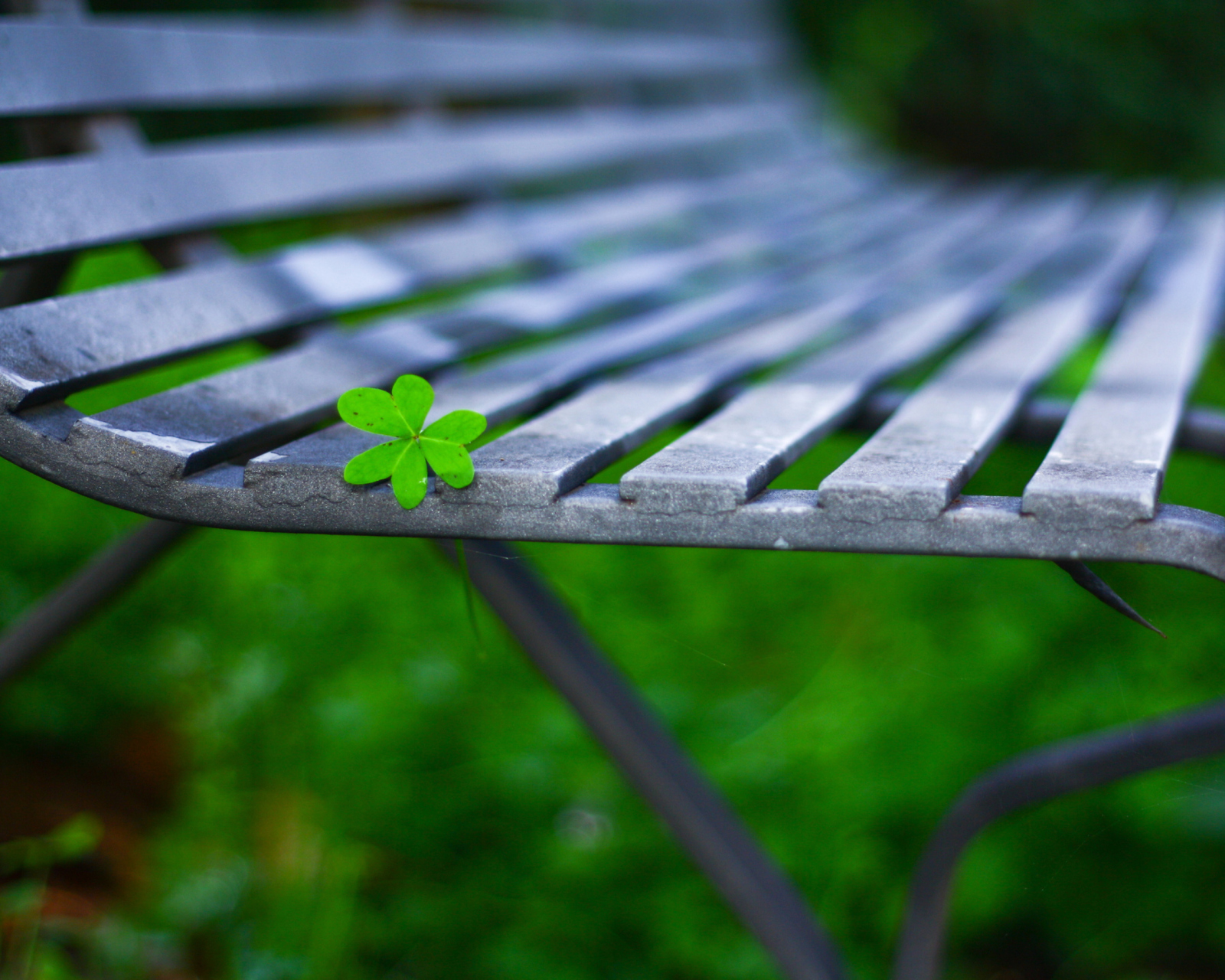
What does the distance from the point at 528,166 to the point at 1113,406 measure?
131 cm

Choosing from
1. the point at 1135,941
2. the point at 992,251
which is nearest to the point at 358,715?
the point at 1135,941

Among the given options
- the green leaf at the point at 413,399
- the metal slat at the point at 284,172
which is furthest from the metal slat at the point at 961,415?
the metal slat at the point at 284,172

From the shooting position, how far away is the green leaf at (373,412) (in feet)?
2.42

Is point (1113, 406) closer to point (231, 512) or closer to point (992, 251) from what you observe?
point (231, 512)

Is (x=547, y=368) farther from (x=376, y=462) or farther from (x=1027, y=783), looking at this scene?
A: (x=1027, y=783)

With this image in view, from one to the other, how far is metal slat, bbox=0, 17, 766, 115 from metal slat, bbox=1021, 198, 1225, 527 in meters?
1.00

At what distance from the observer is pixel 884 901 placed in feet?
5.07

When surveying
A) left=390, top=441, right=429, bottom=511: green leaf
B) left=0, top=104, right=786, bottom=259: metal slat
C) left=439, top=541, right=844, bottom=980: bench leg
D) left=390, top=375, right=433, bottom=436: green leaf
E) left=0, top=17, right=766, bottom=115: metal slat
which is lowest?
left=439, top=541, right=844, bottom=980: bench leg

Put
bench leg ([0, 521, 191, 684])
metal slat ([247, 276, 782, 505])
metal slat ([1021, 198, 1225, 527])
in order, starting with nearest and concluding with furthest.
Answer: metal slat ([1021, 198, 1225, 527]) → metal slat ([247, 276, 782, 505]) → bench leg ([0, 521, 191, 684])

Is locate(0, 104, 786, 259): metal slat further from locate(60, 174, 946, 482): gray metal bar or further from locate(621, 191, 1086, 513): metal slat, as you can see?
locate(621, 191, 1086, 513): metal slat

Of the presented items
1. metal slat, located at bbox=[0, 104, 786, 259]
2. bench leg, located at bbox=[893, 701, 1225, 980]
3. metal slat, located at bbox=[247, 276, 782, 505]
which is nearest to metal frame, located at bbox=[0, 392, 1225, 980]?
bench leg, located at bbox=[893, 701, 1225, 980]

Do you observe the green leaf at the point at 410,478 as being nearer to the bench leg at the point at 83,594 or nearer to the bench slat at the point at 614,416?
the bench slat at the point at 614,416

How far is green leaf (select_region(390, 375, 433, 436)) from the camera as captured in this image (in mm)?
738

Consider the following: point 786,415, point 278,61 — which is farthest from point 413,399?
point 278,61
